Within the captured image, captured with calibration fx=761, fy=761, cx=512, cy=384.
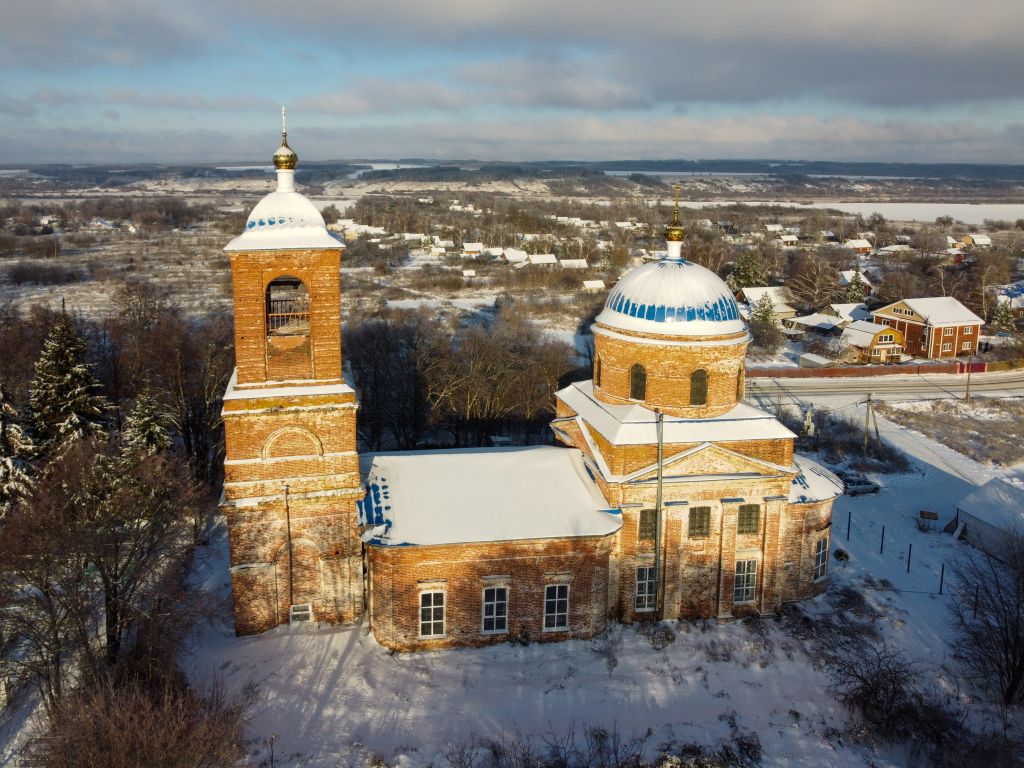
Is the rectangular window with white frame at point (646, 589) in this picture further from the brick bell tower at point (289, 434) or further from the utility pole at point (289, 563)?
the utility pole at point (289, 563)

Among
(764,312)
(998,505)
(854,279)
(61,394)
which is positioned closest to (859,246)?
(854,279)

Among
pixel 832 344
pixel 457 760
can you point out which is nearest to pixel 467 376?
pixel 457 760

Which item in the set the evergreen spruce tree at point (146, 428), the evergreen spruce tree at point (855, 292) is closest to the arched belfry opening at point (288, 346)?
the evergreen spruce tree at point (146, 428)

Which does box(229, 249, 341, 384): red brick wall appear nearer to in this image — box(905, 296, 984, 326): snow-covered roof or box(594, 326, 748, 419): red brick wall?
box(594, 326, 748, 419): red brick wall

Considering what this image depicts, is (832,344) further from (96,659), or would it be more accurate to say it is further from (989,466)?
(96,659)

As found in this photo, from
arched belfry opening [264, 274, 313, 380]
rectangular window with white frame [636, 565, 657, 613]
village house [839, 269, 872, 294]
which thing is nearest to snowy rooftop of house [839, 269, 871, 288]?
village house [839, 269, 872, 294]

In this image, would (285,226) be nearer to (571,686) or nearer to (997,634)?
(571,686)
